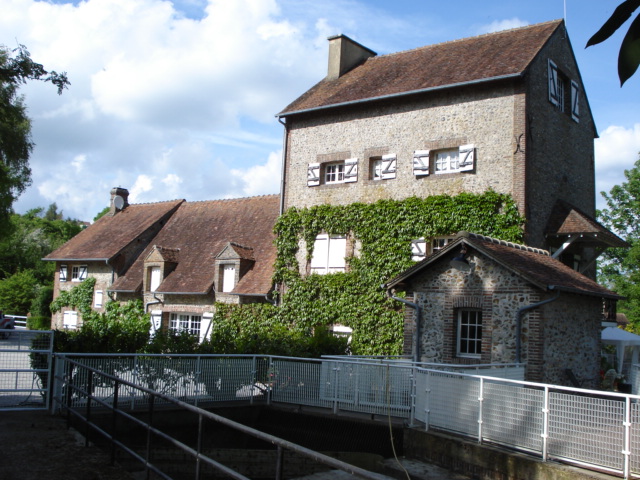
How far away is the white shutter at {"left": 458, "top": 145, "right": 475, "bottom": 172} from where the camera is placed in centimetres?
1802

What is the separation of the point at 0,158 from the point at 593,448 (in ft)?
84.2

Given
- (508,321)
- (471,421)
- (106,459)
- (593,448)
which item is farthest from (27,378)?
(508,321)

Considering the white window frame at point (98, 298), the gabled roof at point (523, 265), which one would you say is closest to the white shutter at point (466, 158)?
the gabled roof at point (523, 265)

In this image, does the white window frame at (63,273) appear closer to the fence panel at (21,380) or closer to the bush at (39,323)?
the bush at (39,323)

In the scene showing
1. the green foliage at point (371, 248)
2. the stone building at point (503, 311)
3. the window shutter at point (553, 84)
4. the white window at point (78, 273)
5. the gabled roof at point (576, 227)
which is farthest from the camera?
the white window at point (78, 273)

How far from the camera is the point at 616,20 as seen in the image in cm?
189

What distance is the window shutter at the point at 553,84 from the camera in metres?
19.2

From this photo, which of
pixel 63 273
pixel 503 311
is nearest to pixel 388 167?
pixel 503 311

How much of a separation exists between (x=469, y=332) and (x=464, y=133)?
6416 millimetres

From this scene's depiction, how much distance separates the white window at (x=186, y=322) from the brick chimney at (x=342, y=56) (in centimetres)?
1073

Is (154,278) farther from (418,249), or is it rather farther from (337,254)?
(418,249)

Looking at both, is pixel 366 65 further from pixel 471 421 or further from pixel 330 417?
pixel 471 421

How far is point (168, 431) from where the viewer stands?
39.4 feet

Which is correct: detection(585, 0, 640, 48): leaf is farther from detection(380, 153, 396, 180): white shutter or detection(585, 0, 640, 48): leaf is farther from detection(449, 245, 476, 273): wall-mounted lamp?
detection(380, 153, 396, 180): white shutter
